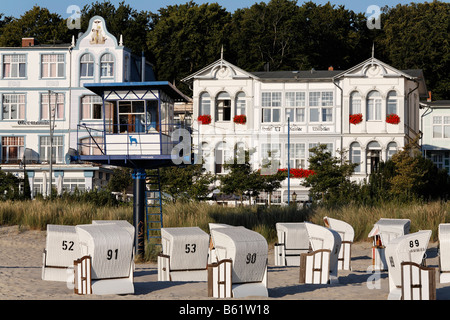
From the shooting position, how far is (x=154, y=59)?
78.1 meters

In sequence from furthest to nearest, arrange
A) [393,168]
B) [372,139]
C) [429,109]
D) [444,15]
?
[444,15], [429,109], [372,139], [393,168]

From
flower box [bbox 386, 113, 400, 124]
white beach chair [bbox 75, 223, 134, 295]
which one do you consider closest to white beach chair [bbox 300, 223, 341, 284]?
white beach chair [bbox 75, 223, 134, 295]

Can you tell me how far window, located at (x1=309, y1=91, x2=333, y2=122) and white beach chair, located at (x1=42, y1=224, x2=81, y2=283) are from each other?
36.5 m

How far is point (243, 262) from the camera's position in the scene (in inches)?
627

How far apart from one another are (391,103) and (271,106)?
8039mm

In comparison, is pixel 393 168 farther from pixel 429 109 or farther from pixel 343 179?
pixel 429 109

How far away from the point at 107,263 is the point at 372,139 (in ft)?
129

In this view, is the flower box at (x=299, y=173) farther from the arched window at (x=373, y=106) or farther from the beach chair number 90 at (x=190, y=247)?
the beach chair number 90 at (x=190, y=247)

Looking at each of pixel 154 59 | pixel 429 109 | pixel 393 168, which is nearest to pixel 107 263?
pixel 393 168

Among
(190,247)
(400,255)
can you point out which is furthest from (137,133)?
(400,255)

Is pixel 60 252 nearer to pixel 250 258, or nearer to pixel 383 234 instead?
pixel 250 258

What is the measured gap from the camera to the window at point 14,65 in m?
58.4

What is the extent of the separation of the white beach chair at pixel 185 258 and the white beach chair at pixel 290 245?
5.56 metres

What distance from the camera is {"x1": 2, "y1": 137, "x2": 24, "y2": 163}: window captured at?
58531mm
